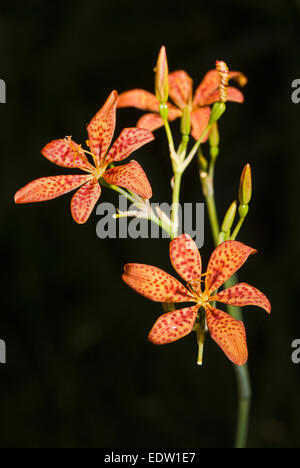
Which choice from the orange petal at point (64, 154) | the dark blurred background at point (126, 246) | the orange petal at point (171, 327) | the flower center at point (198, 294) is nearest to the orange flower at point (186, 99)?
the orange petal at point (64, 154)

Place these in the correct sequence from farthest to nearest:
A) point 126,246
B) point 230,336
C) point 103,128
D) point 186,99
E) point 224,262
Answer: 1. point 126,246
2. point 186,99
3. point 103,128
4. point 224,262
5. point 230,336

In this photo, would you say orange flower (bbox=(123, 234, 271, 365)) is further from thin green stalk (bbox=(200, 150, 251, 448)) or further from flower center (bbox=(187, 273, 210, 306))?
thin green stalk (bbox=(200, 150, 251, 448))

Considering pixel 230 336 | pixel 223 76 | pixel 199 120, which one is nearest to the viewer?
pixel 230 336

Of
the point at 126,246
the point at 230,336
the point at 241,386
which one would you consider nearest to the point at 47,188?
the point at 230,336

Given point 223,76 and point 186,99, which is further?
point 186,99

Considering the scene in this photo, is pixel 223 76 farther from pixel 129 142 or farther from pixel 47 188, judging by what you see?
pixel 47 188

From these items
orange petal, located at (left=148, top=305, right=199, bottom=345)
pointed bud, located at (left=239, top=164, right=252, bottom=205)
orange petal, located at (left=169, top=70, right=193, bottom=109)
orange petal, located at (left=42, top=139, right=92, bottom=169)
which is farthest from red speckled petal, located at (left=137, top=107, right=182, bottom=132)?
orange petal, located at (left=148, top=305, right=199, bottom=345)

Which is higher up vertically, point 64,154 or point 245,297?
point 64,154
